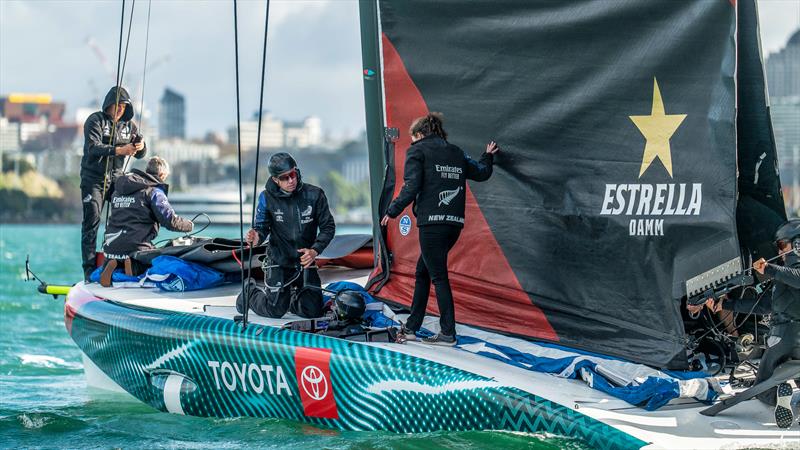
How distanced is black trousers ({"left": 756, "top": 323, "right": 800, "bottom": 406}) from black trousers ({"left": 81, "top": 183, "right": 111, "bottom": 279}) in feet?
18.1

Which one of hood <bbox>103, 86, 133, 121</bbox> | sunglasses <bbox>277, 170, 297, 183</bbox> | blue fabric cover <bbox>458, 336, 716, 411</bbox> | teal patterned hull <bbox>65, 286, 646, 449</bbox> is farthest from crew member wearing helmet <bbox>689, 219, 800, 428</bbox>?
hood <bbox>103, 86, 133, 121</bbox>

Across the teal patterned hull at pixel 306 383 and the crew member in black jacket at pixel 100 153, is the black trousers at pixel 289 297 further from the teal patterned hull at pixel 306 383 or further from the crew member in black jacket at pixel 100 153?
the crew member in black jacket at pixel 100 153

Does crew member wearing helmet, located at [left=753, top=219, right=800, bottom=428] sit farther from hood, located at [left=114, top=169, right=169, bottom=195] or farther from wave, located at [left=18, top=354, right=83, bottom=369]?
wave, located at [left=18, top=354, right=83, bottom=369]

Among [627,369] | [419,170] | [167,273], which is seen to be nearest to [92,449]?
[167,273]

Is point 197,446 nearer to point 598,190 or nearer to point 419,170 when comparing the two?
point 419,170

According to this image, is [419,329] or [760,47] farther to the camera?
[419,329]

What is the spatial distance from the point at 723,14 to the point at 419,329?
2530 mm

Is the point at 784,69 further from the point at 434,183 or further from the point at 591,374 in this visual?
the point at 591,374

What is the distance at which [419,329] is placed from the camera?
22.8 feet

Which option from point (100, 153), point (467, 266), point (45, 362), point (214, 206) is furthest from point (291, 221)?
point (214, 206)

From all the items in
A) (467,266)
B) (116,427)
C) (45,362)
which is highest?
(467,266)

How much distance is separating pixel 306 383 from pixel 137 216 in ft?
8.67

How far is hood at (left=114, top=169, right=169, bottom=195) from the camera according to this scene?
841 cm

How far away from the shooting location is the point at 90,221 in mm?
9211
